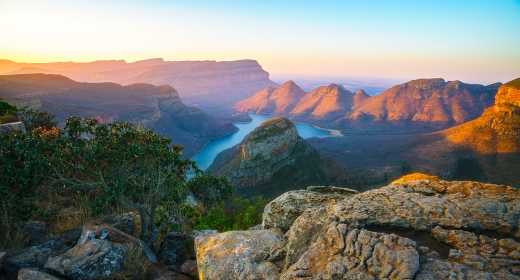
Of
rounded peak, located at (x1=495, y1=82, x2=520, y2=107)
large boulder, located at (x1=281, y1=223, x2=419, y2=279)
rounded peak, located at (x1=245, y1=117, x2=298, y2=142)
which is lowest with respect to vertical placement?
rounded peak, located at (x1=245, y1=117, x2=298, y2=142)

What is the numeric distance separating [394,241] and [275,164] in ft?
321

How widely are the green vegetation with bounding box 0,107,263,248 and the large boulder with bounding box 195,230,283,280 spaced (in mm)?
4326

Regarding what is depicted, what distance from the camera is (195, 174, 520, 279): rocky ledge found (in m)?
5.43

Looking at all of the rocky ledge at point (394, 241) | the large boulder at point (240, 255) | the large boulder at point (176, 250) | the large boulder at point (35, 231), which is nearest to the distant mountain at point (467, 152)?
the large boulder at point (176, 250)

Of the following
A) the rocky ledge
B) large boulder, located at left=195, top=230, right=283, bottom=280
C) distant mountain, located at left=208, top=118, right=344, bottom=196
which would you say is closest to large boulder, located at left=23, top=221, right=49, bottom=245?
large boulder, located at left=195, top=230, right=283, bottom=280

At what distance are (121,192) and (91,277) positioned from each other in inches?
193

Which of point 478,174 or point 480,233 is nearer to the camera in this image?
point 480,233

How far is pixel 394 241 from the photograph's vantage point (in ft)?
19.3

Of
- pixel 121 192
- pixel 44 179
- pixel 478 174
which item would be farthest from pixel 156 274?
pixel 478 174

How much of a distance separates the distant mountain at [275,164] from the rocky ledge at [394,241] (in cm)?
8331

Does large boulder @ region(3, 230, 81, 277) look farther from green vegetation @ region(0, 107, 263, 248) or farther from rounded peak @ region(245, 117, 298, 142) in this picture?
rounded peak @ region(245, 117, 298, 142)

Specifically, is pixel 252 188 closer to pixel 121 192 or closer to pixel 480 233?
pixel 121 192

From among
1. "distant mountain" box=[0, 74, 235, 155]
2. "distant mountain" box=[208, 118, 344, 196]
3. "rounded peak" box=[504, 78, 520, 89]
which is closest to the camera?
"distant mountain" box=[208, 118, 344, 196]

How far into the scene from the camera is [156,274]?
8805 mm
